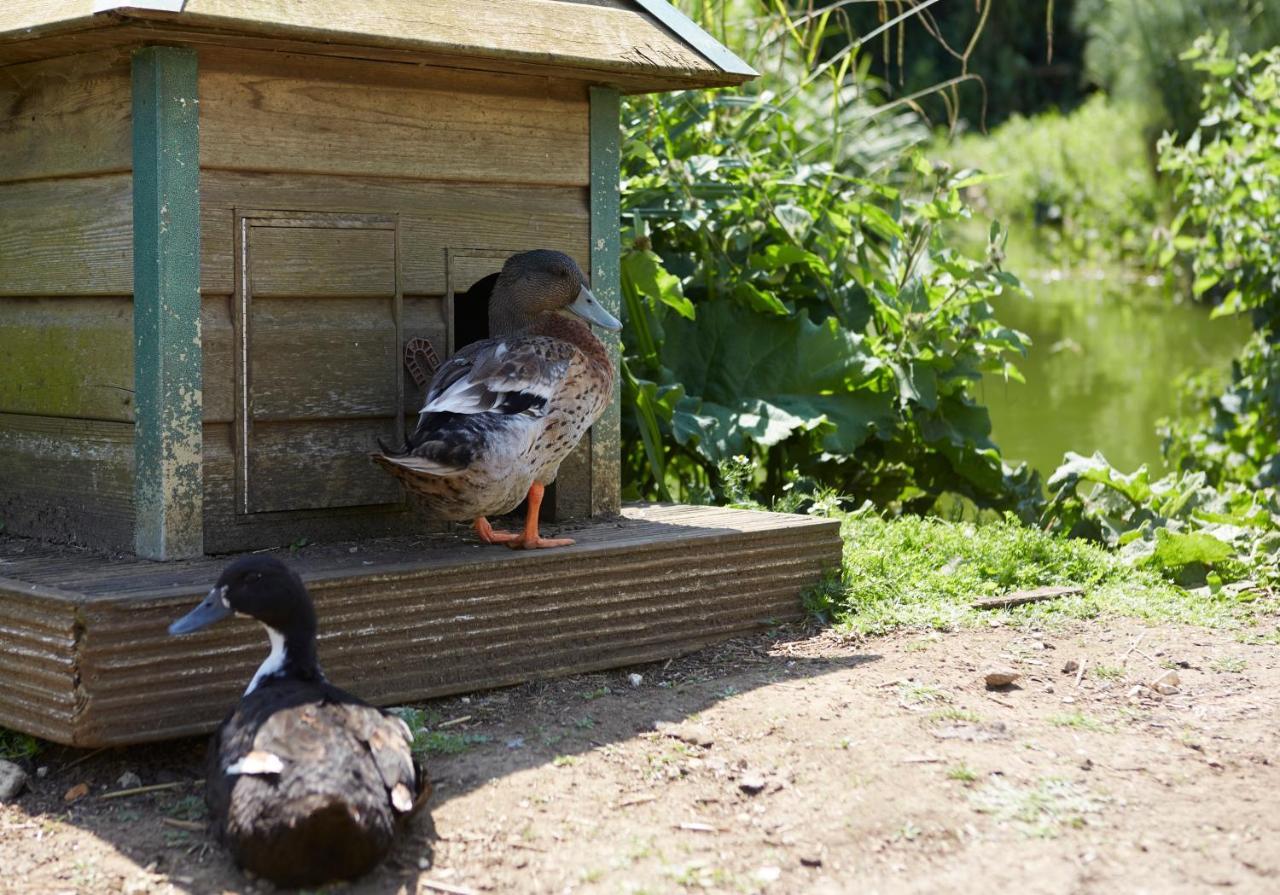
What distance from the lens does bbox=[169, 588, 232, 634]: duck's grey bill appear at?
334cm

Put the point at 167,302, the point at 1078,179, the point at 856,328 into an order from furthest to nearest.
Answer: the point at 1078,179, the point at 856,328, the point at 167,302

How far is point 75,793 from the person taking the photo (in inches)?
139

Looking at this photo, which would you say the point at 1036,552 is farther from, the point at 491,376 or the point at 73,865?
the point at 73,865

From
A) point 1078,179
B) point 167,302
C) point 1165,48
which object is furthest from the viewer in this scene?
point 1078,179

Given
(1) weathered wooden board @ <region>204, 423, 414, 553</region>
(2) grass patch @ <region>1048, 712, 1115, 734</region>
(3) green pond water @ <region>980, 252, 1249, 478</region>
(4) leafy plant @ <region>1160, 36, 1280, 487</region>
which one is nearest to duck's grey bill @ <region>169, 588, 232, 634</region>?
(1) weathered wooden board @ <region>204, 423, 414, 553</region>

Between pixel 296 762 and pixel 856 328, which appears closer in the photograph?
pixel 296 762

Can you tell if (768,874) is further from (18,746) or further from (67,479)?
(67,479)

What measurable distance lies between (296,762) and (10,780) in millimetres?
973

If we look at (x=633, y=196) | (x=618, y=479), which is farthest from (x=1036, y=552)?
(x=633, y=196)

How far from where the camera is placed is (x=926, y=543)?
5.52m

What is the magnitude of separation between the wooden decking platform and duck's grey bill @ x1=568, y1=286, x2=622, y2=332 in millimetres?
593

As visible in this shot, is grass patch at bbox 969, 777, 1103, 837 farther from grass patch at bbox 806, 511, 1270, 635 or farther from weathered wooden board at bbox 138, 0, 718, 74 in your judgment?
weathered wooden board at bbox 138, 0, 718, 74

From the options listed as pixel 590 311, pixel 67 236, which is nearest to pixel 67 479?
pixel 67 236

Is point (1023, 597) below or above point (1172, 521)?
below
